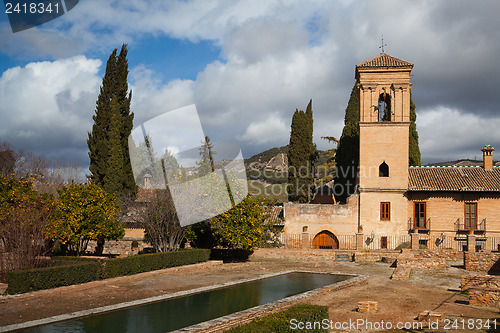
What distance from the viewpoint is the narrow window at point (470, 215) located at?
92.3 feet

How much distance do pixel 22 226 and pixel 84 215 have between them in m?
4.50

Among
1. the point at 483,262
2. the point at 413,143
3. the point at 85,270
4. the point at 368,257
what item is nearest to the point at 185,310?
the point at 85,270

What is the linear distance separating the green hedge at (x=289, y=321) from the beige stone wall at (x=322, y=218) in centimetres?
1967

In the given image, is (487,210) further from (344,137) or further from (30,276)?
(30,276)

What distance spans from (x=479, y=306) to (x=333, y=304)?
435 centimetres

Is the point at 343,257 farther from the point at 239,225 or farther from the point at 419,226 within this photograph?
the point at 419,226

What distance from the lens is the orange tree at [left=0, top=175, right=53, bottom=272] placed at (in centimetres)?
1553

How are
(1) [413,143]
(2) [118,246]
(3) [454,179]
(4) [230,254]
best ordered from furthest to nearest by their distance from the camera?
(1) [413,143] → (2) [118,246] → (3) [454,179] → (4) [230,254]

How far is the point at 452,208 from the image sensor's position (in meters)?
28.3

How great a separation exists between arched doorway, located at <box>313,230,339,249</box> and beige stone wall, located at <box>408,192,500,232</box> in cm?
536

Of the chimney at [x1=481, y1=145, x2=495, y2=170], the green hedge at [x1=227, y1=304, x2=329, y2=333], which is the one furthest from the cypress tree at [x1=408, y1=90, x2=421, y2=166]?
the green hedge at [x1=227, y1=304, x2=329, y2=333]

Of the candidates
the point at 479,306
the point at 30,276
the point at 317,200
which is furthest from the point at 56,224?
the point at 317,200

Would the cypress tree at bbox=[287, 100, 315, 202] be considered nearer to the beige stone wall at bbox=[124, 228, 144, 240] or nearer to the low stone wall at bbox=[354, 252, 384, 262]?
the low stone wall at bbox=[354, 252, 384, 262]

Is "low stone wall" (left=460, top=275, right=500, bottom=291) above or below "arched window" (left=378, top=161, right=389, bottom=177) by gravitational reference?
below
